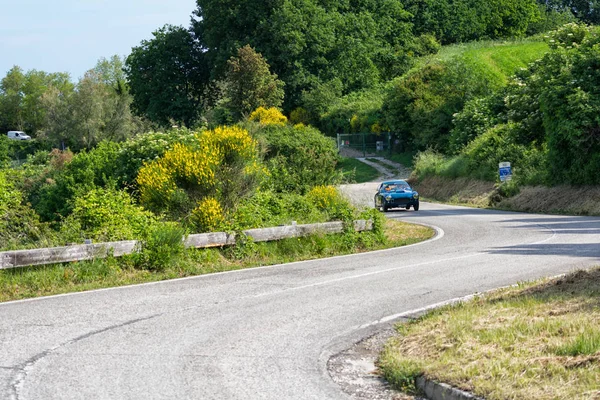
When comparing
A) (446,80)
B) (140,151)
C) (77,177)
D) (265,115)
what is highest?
(446,80)

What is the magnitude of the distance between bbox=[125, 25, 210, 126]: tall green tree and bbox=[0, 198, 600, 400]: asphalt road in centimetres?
6304

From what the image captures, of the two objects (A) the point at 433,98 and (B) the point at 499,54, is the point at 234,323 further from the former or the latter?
(B) the point at 499,54

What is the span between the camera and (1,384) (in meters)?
7.43

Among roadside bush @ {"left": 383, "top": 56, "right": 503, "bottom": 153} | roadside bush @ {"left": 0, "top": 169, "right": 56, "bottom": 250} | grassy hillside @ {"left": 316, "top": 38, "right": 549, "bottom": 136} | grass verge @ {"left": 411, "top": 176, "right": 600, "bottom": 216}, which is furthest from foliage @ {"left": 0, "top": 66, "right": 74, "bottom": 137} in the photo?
roadside bush @ {"left": 0, "top": 169, "right": 56, "bottom": 250}

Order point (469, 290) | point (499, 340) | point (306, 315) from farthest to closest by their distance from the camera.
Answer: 1. point (469, 290)
2. point (306, 315)
3. point (499, 340)

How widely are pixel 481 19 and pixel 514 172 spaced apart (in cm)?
6056

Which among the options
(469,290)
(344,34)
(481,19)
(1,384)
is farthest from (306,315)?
(481,19)

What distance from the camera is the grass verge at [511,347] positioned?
6750 millimetres

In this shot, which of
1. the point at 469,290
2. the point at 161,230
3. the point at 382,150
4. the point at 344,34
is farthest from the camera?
the point at 344,34

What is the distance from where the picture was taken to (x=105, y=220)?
53.9ft

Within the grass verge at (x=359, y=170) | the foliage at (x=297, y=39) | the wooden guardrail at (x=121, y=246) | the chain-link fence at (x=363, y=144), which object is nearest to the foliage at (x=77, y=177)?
the wooden guardrail at (x=121, y=246)

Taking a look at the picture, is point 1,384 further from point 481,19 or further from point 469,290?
point 481,19

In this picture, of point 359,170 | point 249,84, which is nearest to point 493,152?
point 359,170

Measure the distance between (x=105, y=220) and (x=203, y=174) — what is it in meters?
2.82
